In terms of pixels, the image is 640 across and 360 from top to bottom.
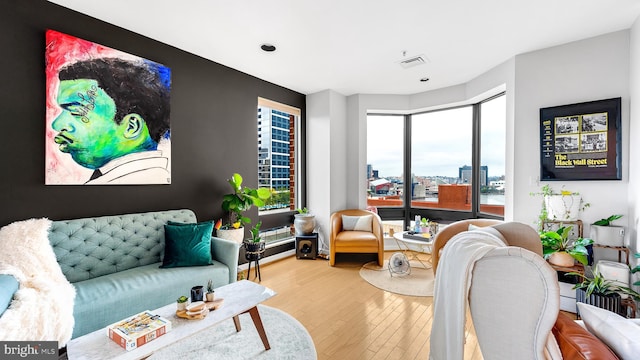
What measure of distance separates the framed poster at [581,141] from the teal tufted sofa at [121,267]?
11.8ft

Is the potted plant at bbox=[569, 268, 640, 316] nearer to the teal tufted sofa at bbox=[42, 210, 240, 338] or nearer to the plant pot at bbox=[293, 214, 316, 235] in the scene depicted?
the teal tufted sofa at bbox=[42, 210, 240, 338]

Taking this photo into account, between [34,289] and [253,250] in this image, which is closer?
[34,289]

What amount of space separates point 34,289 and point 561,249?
416 centimetres

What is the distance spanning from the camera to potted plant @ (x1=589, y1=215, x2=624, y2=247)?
2.56 m

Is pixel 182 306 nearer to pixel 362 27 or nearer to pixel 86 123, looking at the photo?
pixel 86 123

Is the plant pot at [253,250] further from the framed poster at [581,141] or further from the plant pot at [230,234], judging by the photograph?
the framed poster at [581,141]

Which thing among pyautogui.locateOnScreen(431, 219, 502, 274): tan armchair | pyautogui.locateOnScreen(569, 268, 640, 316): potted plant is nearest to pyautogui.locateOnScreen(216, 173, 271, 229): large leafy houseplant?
pyautogui.locateOnScreen(431, 219, 502, 274): tan armchair

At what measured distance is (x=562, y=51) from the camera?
10.0 feet

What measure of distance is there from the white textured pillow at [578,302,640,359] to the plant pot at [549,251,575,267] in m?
1.76

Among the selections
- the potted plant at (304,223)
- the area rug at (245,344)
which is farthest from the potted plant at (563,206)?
the potted plant at (304,223)

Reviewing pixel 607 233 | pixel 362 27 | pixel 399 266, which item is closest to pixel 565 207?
pixel 607 233

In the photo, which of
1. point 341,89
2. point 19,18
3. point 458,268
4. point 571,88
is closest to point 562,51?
point 571,88

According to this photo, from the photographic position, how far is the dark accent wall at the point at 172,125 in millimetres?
2209

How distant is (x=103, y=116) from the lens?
104 inches
